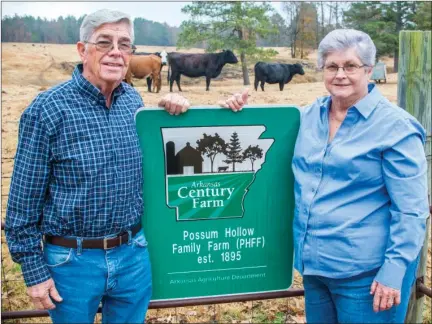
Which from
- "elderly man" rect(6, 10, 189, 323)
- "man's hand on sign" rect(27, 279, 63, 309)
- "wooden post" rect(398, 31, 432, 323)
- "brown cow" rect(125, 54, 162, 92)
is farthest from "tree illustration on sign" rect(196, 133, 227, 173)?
"brown cow" rect(125, 54, 162, 92)

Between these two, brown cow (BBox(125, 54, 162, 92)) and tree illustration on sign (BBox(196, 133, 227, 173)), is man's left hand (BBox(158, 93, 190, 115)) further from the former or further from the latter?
brown cow (BBox(125, 54, 162, 92))

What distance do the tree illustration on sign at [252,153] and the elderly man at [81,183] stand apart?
476mm

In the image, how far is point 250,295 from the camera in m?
2.21

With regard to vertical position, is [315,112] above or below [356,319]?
above

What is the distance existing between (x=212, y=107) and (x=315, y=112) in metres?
0.41

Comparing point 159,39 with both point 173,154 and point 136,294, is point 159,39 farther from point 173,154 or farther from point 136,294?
point 136,294

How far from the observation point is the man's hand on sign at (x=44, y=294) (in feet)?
5.49

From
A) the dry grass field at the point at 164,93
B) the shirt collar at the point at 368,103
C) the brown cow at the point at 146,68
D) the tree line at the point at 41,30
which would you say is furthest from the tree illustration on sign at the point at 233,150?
the brown cow at the point at 146,68

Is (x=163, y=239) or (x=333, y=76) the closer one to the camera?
(x=333, y=76)

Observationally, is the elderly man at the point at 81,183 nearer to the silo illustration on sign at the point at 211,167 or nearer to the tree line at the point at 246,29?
the silo illustration on sign at the point at 211,167

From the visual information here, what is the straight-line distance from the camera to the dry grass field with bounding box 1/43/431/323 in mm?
3289

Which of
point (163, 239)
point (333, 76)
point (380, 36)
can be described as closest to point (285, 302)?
point (163, 239)

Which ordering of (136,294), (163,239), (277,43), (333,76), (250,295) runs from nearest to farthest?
1. (333,76)
2. (136,294)
3. (163,239)
4. (250,295)
5. (277,43)

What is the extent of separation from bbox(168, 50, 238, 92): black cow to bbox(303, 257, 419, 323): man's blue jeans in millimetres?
2967
